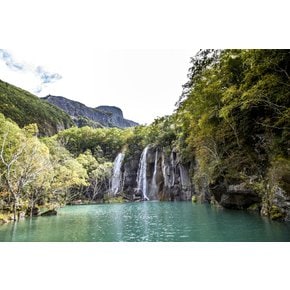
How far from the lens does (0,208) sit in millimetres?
11656

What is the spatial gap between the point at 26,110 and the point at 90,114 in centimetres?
2677

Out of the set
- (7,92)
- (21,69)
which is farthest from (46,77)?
(7,92)

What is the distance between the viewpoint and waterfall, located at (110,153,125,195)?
27.9 m

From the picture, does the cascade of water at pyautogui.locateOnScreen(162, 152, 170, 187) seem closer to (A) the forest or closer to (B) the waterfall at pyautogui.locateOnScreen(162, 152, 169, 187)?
(B) the waterfall at pyautogui.locateOnScreen(162, 152, 169, 187)

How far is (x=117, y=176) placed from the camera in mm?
28656

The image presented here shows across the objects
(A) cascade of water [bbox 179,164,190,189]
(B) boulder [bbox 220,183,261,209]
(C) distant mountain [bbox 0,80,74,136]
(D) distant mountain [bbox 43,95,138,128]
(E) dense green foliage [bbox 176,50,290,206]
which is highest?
(D) distant mountain [bbox 43,95,138,128]

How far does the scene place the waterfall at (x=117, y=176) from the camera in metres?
27.9

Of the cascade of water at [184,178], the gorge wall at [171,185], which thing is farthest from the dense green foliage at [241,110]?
the cascade of water at [184,178]

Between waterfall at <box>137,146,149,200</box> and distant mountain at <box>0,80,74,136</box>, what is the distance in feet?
31.1

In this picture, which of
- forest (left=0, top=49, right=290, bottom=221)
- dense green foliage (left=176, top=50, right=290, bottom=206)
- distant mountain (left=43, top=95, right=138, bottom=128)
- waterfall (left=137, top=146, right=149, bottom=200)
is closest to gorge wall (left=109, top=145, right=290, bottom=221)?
waterfall (left=137, top=146, right=149, bottom=200)

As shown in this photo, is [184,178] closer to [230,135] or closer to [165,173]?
[165,173]

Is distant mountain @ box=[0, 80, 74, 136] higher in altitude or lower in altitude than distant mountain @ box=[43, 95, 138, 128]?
lower
